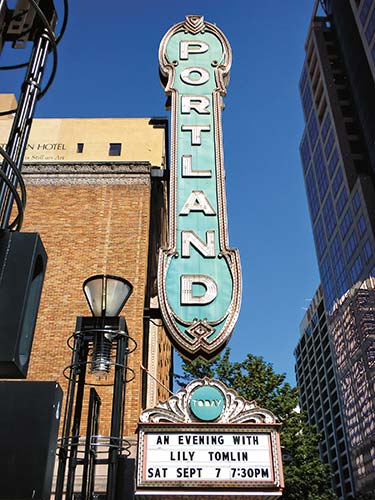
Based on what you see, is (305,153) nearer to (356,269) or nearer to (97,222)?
(356,269)

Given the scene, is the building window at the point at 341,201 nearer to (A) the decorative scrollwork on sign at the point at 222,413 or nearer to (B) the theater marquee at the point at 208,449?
(A) the decorative scrollwork on sign at the point at 222,413

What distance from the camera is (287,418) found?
86.0 feet

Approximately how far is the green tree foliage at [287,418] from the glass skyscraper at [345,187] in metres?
40.3

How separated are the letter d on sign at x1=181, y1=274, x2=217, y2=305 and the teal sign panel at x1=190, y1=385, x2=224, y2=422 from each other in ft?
8.24

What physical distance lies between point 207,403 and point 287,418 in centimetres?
1729

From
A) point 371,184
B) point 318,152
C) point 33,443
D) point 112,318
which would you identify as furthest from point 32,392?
point 318,152

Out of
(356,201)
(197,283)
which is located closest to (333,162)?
(356,201)

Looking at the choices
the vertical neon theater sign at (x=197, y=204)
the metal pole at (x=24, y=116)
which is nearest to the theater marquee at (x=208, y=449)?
the vertical neon theater sign at (x=197, y=204)

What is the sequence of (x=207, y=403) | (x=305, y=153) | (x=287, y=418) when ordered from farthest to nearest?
(x=305, y=153) → (x=287, y=418) → (x=207, y=403)

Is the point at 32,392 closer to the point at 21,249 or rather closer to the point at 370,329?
the point at 21,249

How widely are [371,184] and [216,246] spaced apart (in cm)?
5940

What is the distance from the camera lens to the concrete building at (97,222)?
16.3 metres

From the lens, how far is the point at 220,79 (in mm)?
17688

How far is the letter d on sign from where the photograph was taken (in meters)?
12.7
